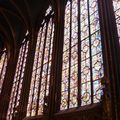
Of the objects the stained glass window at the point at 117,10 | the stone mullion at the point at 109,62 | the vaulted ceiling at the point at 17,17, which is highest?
the vaulted ceiling at the point at 17,17

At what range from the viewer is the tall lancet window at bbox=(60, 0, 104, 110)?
7.72m

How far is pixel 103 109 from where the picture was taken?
642 cm

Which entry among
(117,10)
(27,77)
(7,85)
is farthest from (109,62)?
(7,85)

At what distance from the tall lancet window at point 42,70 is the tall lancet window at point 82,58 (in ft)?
4.06

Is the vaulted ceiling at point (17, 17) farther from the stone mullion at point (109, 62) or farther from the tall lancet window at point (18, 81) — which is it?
the stone mullion at point (109, 62)

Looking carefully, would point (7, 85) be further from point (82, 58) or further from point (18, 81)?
point (82, 58)

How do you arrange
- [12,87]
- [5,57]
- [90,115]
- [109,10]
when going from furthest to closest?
[5,57] → [12,87] → [109,10] → [90,115]

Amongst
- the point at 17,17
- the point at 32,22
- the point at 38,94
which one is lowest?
the point at 38,94

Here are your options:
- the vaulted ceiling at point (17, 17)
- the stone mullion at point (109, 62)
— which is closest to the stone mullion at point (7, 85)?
the vaulted ceiling at point (17, 17)

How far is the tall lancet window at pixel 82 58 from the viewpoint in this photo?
25.3 feet

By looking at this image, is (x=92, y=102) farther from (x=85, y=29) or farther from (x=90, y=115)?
(x=85, y=29)

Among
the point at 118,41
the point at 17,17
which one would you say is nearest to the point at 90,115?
the point at 118,41

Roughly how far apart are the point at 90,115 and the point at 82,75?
1733 millimetres

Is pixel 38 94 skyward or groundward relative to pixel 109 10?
groundward
